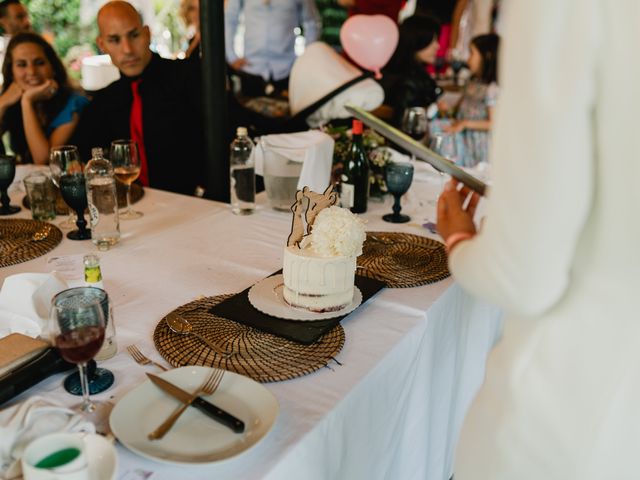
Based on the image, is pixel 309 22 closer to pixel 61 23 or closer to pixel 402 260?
pixel 402 260

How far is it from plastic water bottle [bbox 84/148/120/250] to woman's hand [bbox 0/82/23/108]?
54.4 inches

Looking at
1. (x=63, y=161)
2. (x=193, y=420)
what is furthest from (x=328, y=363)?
(x=63, y=161)

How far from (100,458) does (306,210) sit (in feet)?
1.94

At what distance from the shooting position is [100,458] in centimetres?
69

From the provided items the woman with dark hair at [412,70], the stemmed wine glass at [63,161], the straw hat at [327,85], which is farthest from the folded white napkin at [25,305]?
the woman with dark hair at [412,70]

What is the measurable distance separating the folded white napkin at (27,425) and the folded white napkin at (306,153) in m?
1.08

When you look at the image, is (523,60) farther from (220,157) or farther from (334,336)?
(220,157)

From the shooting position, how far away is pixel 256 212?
71.7 inches

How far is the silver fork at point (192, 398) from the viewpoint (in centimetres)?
77

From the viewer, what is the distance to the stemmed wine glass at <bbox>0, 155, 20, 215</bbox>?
169 cm

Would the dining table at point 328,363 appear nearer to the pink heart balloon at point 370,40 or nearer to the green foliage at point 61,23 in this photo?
the pink heart balloon at point 370,40

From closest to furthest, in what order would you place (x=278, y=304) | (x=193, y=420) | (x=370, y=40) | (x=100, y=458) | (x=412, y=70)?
(x=100, y=458), (x=193, y=420), (x=278, y=304), (x=370, y=40), (x=412, y=70)

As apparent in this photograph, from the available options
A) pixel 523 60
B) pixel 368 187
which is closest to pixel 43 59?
pixel 368 187

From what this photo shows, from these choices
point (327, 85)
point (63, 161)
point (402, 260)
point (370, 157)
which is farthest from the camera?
point (327, 85)
